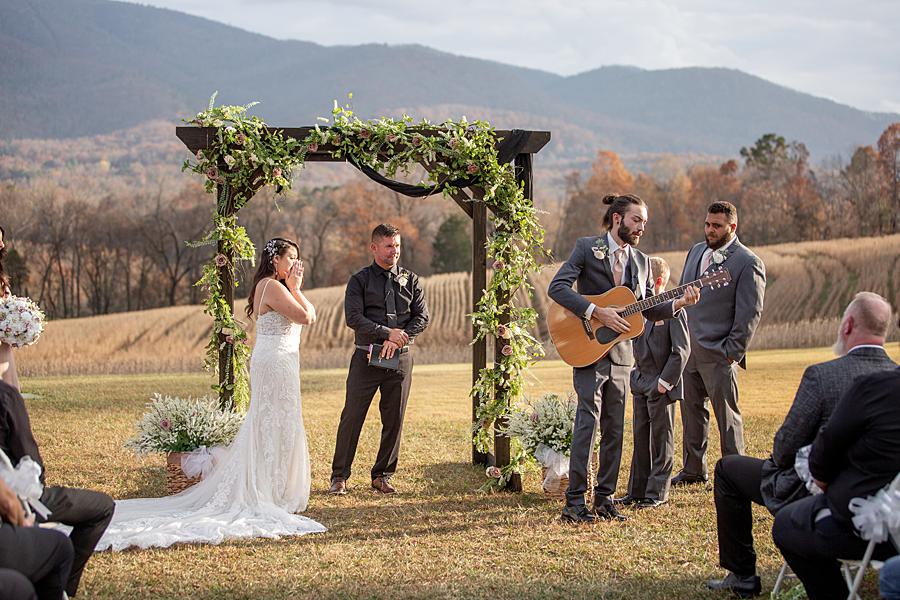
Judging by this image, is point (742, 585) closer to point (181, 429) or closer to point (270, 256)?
point (270, 256)

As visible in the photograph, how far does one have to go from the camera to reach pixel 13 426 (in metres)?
4.31

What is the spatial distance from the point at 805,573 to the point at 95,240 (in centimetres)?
5273

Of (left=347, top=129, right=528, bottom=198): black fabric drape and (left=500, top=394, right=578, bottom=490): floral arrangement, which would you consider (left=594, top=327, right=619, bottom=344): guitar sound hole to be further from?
(left=347, top=129, right=528, bottom=198): black fabric drape

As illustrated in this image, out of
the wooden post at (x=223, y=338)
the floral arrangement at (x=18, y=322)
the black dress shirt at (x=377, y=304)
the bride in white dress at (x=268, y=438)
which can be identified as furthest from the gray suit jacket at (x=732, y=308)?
the floral arrangement at (x=18, y=322)

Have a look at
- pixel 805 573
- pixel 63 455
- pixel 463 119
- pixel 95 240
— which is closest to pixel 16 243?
pixel 95 240

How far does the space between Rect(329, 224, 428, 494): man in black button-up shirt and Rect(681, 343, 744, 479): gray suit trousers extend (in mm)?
2476

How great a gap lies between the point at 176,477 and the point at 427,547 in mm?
2560

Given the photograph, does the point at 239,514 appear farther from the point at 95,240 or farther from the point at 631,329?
the point at 95,240

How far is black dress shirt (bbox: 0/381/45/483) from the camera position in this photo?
4.28 meters

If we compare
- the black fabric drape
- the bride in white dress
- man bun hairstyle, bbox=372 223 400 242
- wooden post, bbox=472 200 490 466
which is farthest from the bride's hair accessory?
wooden post, bbox=472 200 490 466

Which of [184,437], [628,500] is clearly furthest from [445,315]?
[628,500]

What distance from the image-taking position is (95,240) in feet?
171

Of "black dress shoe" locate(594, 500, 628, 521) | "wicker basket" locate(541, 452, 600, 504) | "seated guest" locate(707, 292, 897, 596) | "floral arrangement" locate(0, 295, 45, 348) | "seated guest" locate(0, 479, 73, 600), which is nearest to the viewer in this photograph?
"seated guest" locate(0, 479, 73, 600)

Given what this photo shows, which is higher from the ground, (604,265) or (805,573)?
(604,265)
